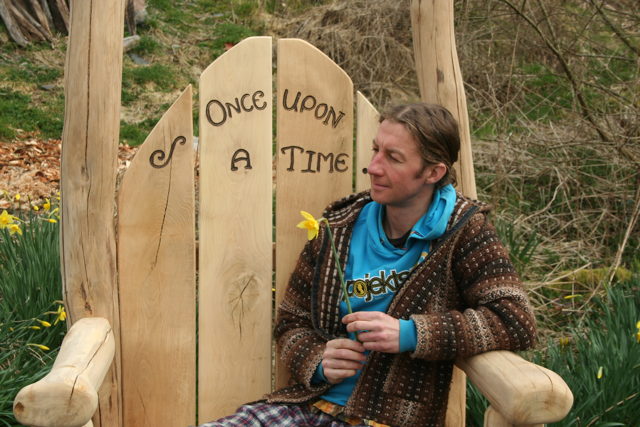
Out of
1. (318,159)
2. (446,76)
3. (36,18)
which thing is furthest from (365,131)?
(36,18)

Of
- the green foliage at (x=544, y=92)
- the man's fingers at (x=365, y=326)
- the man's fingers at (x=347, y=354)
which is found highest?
the green foliage at (x=544, y=92)

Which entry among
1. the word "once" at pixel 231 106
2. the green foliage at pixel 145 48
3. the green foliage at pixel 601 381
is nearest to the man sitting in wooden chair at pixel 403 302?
the word "once" at pixel 231 106

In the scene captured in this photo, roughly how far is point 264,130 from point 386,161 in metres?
0.42

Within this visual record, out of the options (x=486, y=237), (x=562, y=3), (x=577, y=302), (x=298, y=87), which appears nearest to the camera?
(x=486, y=237)

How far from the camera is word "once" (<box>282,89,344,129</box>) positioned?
2.24 meters

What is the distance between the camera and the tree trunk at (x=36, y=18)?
22.9 feet

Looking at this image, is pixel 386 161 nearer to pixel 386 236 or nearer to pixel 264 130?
pixel 386 236

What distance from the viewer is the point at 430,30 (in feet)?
7.47

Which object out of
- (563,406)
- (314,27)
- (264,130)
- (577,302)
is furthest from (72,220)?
(314,27)

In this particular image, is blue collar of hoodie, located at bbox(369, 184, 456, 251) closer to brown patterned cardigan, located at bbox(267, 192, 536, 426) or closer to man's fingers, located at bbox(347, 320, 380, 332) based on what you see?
brown patterned cardigan, located at bbox(267, 192, 536, 426)

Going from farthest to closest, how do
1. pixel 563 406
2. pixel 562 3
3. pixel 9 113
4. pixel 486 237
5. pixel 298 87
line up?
1. pixel 9 113
2. pixel 562 3
3. pixel 298 87
4. pixel 486 237
5. pixel 563 406

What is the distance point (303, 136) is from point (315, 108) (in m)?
0.09

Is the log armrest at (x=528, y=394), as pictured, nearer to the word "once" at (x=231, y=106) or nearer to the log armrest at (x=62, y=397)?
the log armrest at (x=62, y=397)

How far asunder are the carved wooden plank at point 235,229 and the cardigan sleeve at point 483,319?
22.3 inches
